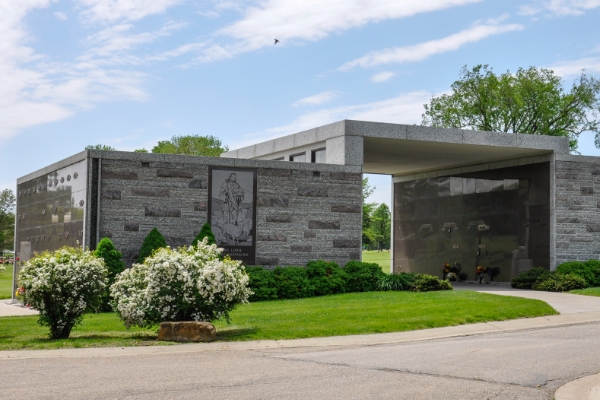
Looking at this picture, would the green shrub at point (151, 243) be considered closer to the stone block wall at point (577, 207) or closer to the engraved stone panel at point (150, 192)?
the engraved stone panel at point (150, 192)

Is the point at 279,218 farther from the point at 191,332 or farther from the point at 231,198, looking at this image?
the point at 191,332

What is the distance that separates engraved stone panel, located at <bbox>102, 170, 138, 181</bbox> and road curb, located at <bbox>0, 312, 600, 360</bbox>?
1021cm

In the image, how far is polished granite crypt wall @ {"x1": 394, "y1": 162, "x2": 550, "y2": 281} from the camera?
96.7 ft

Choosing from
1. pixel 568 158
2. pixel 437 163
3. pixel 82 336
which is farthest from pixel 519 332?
pixel 437 163

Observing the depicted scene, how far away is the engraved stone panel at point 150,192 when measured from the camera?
2380cm

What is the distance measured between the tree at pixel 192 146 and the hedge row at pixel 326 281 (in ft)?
169

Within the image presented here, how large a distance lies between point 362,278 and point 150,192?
7063 mm

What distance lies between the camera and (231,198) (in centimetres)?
2481

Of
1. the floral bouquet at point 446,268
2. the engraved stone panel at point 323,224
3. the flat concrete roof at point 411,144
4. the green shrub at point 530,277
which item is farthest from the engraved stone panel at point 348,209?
the floral bouquet at point 446,268

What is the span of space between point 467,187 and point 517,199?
10.7ft

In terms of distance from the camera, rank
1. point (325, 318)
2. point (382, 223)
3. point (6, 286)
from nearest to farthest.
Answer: point (325, 318), point (6, 286), point (382, 223)

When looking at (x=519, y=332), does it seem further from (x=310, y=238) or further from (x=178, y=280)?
(x=310, y=238)

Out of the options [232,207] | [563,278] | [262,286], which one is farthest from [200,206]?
[563,278]

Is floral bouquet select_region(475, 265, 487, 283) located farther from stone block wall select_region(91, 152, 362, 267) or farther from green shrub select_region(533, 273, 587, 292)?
stone block wall select_region(91, 152, 362, 267)
